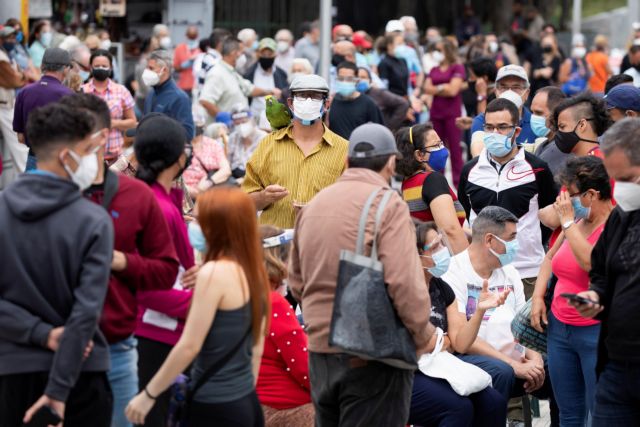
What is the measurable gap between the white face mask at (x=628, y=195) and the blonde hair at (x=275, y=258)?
5.60ft

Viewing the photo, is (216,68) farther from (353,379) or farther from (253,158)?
(353,379)

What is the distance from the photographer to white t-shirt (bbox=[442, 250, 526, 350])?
22.1 feet

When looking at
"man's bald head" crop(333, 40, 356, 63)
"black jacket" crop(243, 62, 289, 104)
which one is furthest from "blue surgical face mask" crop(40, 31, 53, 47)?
"man's bald head" crop(333, 40, 356, 63)

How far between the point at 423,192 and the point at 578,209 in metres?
1.74

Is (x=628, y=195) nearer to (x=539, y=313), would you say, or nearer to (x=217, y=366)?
(x=539, y=313)

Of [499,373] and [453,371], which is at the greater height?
[453,371]

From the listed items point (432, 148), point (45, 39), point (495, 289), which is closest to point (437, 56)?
point (45, 39)

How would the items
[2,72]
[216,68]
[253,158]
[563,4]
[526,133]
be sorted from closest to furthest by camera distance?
[253,158] < [526,133] < [2,72] < [216,68] < [563,4]

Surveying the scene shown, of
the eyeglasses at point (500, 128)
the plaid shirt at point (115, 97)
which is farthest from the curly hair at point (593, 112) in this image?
the plaid shirt at point (115, 97)

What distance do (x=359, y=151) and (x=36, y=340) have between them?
63.2 inches

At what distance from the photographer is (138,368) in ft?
17.2

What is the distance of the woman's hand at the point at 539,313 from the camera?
21.1 ft

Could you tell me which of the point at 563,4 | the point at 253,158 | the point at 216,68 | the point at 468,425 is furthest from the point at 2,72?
the point at 563,4

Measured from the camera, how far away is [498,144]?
7.68 m
